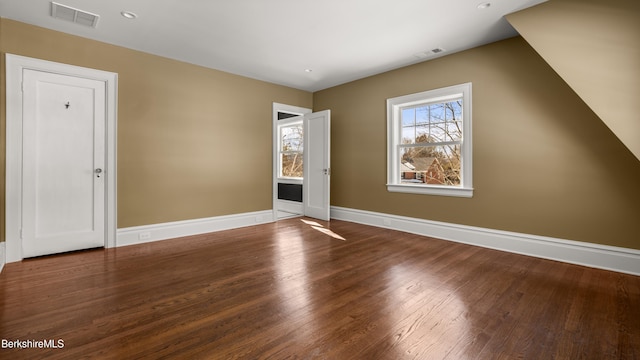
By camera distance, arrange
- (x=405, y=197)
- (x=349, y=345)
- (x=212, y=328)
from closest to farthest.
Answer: (x=349, y=345) → (x=212, y=328) → (x=405, y=197)

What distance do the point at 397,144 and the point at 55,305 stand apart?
4.61m

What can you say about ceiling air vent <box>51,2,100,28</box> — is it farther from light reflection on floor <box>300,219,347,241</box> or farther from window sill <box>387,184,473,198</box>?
window sill <box>387,184,473,198</box>

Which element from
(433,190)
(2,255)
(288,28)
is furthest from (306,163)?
(2,255)

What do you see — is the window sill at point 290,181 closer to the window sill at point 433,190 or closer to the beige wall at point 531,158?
the window sill at point 433,190

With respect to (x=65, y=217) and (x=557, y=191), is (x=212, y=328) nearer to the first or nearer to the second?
(x=65, y=217)

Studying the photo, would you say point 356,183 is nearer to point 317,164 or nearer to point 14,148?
point 317,164

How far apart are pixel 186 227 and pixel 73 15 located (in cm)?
292

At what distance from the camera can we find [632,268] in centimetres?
287

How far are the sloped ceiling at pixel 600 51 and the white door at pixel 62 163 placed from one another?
17.1 feet

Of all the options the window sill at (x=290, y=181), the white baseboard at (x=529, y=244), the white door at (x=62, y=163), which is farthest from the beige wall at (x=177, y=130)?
the white baseboard at (x=529, y=244)

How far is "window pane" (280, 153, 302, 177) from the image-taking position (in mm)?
7086

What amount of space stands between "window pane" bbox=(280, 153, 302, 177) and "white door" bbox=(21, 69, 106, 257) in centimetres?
405

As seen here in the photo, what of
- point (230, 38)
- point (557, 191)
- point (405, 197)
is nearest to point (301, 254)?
point (405, 197)

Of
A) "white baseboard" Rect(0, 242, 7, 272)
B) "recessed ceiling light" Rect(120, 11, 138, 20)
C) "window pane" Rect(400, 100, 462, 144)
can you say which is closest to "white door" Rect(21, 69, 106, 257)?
"white baseboard" Rect(0, 242, 7, 272)
